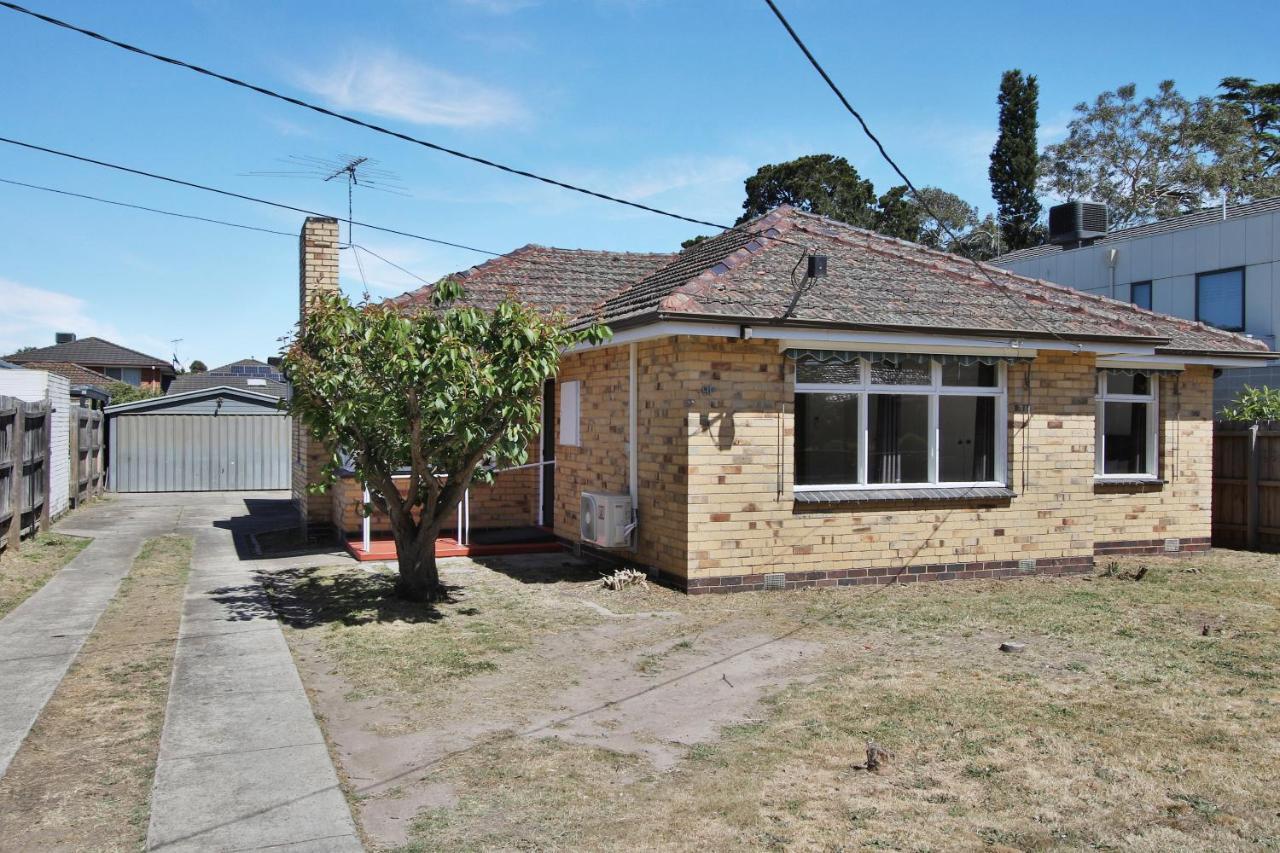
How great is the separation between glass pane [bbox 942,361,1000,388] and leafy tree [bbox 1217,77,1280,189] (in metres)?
37.4

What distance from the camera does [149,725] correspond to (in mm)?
5672

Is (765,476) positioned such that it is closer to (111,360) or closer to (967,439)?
(967,439)

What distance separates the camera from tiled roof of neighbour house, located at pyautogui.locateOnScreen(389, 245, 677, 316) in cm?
1408

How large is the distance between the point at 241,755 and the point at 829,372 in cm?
728

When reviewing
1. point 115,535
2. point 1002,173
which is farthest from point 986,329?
point 1002,173

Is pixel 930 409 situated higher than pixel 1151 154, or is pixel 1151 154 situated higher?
pixel 1151 154

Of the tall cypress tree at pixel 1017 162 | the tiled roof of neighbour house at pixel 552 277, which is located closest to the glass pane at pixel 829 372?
the tiled roof of neighbour house at pixel 552 277

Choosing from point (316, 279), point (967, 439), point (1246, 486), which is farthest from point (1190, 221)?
point (316, 279)

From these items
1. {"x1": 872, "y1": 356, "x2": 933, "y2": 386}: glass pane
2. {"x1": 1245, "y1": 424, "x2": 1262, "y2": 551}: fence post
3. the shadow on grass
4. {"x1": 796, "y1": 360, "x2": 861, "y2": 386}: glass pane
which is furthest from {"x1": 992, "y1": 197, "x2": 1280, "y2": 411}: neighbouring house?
the shadow on grass

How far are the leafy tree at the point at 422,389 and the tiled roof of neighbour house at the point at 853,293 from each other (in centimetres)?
164

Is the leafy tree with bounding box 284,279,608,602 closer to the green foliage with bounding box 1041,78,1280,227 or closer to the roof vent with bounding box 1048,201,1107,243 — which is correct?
the roof vent with bounding box 1048,201,1107,243

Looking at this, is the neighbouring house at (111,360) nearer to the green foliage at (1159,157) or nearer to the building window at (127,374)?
the building window at (127,374)

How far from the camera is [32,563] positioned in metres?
12.0

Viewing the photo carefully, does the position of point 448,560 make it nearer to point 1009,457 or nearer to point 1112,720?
point 1009,457
